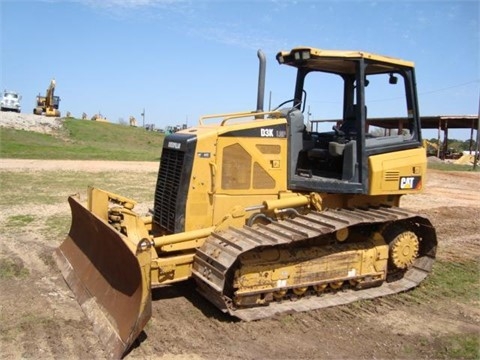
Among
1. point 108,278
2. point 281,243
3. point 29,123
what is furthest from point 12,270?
point 29,123

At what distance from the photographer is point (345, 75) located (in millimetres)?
7254

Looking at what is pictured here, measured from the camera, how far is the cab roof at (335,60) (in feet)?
20.8

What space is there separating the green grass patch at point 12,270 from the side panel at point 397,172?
193 inches

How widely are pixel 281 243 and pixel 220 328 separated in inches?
44.8

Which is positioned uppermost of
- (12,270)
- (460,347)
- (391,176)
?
(391,176)

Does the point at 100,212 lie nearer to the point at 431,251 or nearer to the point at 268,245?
the point at 268,245

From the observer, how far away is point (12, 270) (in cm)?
692

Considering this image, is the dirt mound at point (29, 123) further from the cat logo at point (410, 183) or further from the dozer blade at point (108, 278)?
the cat logo at point (410, 183)

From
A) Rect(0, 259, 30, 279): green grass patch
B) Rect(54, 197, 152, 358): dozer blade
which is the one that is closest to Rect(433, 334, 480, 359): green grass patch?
Rect(54, 197, 152, 358): dozer blade

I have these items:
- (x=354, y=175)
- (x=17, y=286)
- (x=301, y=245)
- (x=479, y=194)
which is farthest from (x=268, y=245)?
(x=479, y=194)

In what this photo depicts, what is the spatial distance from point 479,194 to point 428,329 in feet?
43.9

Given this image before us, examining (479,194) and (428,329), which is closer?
(428,329)

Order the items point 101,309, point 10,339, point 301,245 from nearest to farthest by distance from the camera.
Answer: point 10,339, point 101,309, point 301,245

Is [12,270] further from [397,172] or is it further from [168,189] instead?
[397,172]
